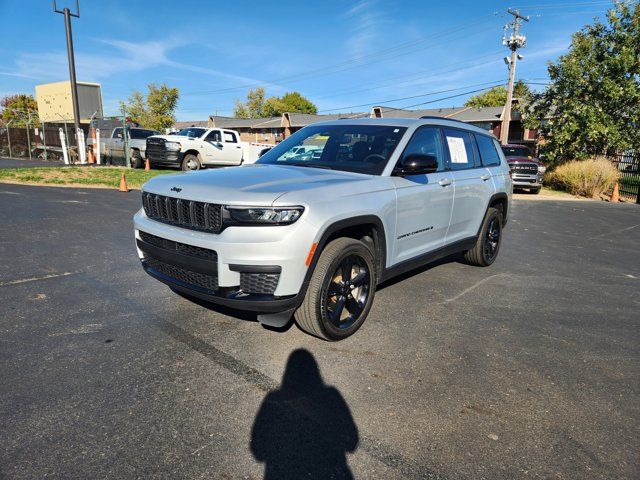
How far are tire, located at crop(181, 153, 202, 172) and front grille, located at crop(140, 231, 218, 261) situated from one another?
1332 cm

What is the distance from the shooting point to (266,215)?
294cm

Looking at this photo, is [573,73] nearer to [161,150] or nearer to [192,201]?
[161,150]

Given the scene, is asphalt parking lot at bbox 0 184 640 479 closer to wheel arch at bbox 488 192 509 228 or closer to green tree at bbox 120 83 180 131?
wheel arch at bbox 488 192 509 228

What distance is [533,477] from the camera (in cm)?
215

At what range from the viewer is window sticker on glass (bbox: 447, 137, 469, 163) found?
4.92 m

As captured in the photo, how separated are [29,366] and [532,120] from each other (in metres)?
23.8

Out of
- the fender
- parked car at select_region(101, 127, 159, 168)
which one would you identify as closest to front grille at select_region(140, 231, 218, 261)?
the fender

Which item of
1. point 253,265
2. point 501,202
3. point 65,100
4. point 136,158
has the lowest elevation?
point 253,265

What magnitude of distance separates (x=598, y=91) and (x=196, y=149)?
17863 millimetres

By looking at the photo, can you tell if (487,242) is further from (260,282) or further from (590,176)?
(590,176)

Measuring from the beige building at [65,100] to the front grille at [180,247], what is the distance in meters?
29.8

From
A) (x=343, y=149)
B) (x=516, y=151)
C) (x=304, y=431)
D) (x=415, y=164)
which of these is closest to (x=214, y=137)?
(x=516, y=151)

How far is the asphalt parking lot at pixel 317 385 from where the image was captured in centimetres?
222

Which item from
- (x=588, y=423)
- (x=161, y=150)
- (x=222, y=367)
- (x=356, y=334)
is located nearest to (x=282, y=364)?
(x=222, y=367)
